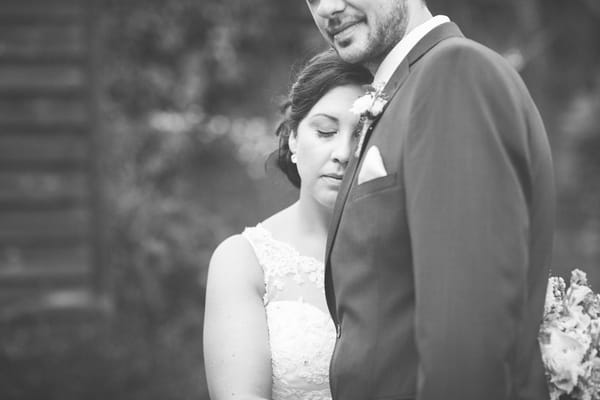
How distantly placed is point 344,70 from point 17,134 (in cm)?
454

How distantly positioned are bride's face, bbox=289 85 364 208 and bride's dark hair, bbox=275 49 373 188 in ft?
0.08

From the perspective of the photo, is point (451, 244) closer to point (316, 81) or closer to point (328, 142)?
point (328, 142)

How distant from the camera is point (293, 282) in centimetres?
297

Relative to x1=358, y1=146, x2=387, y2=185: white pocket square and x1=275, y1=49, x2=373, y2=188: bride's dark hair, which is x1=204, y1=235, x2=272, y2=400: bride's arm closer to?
x1=275, y1=49, x2=373, y2=188: bride's dark hair

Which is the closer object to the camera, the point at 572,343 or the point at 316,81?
the point at 572,343

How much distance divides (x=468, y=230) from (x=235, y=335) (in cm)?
120

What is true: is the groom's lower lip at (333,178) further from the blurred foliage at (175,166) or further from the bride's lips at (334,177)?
the blurred foliage at (175,166)

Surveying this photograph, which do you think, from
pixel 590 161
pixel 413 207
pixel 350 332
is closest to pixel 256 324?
pixel 350 332

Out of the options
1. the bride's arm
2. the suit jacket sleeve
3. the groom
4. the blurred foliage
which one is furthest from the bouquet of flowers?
the blurred foliage

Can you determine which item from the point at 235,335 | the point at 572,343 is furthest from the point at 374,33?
the point at 235,335

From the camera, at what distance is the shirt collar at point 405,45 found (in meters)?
2.11

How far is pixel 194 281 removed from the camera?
25.9 ft

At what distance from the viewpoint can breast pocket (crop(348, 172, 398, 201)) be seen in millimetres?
1823

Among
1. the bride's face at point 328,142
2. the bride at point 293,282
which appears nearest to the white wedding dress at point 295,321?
the bride at point 293,282
